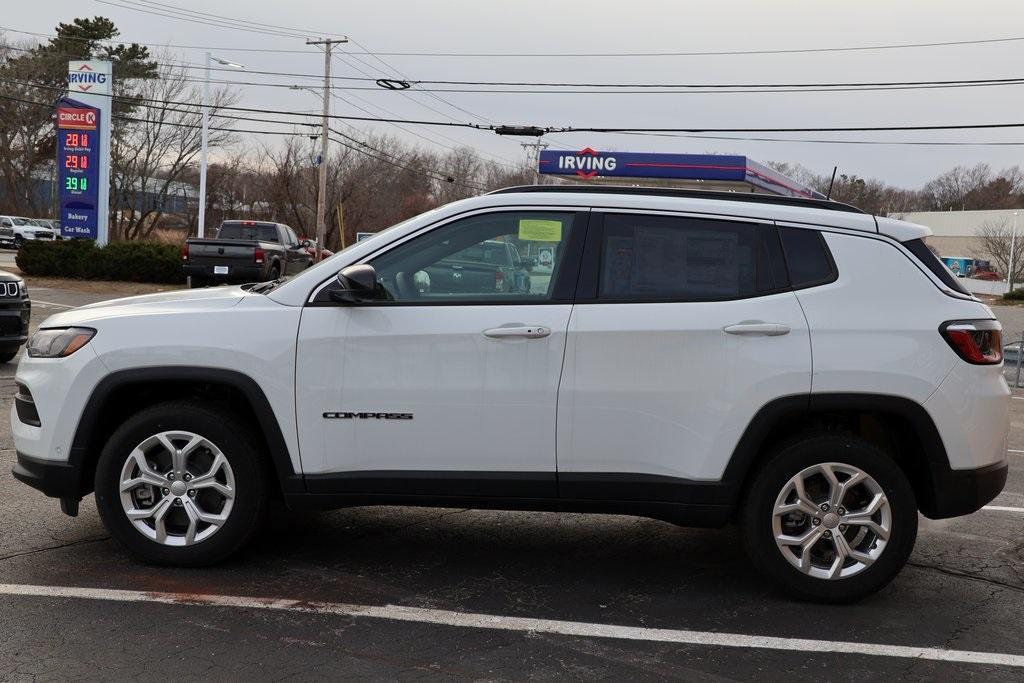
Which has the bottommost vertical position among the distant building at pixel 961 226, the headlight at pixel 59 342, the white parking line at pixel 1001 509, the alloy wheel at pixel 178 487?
the white parking line at pixel 1001 509

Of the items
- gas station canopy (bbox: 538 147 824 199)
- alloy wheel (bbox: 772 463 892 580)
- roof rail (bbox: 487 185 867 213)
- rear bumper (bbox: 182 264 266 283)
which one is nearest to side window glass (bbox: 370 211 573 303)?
roof rail (bbox: 487 185 867 213)

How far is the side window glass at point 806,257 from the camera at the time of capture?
4.50 m

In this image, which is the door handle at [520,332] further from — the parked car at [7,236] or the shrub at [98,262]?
the parked car at [7,236]

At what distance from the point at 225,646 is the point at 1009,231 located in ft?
289

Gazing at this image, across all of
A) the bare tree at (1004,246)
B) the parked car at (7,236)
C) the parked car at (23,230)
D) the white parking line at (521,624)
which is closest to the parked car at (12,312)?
the white parking line at (521,624)

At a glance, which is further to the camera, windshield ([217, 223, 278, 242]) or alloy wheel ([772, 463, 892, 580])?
windshield ([217, 223, 278, 242])

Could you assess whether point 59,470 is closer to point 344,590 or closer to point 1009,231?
point 344,590

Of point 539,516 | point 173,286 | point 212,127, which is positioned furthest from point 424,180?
point 539,516

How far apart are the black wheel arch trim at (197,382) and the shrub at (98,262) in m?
26.0

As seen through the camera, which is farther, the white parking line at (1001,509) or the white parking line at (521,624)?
the white parking line at (1001,509)

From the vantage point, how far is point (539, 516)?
601 centimetres

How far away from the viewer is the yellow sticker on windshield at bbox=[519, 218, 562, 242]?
15.2ft

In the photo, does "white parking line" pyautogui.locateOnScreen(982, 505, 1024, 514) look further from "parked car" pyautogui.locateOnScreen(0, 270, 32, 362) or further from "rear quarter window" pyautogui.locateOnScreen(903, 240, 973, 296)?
"parked car" pyautogui.locateOnScreen(0, 270, 32, 362)

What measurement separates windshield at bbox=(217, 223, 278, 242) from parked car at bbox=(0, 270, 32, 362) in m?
15.4
